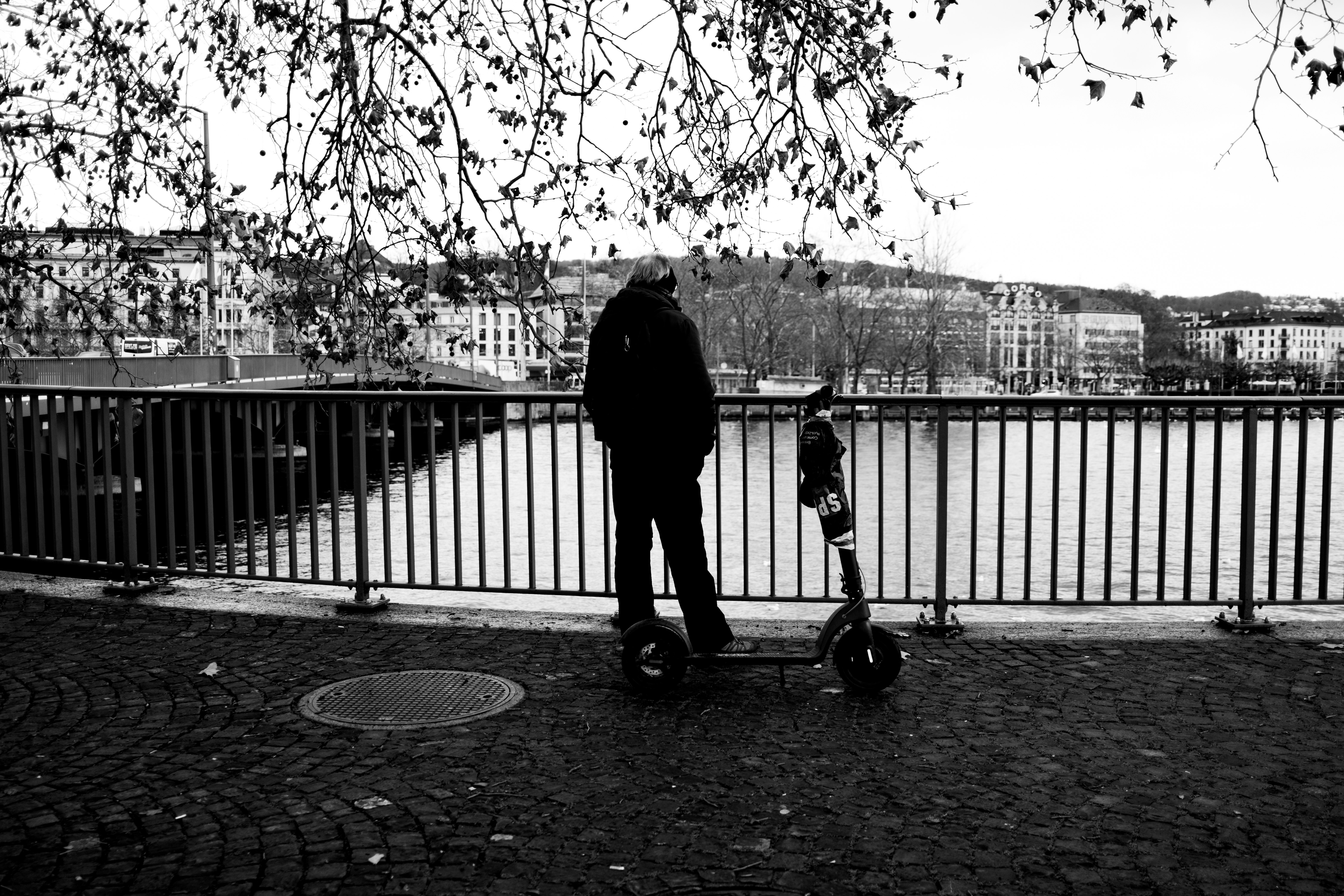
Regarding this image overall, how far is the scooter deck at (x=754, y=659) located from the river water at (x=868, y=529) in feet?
2.63

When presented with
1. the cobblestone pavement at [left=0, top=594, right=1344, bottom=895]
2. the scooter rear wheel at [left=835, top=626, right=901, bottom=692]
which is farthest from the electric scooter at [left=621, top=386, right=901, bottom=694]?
the cobblestone pavement at [left=0, top=594, right=1344, bottom=895]

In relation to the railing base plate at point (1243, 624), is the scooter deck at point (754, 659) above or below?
above

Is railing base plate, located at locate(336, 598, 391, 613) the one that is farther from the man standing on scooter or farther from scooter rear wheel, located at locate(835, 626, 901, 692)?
scooter rear wheel, located at locate(835, 626, 901, 692)

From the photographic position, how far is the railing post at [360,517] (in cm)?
729

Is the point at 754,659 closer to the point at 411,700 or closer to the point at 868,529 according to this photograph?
the point at 411,700

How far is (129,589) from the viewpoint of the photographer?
772cm

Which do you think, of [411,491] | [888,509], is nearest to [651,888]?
[411,491]

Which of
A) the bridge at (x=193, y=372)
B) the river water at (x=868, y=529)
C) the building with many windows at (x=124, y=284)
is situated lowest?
the river water at (x=868, y=529)

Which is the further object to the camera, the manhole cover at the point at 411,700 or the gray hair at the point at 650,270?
the gray hair at the point at 650,270

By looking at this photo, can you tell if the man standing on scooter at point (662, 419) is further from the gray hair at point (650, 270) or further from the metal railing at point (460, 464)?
the metal railing at point (460, 464)

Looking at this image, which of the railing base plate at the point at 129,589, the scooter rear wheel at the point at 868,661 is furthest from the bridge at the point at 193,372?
the scooter rear wheel at the point at 868,661

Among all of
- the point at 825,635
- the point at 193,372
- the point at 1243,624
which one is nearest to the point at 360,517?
the point at 825,635

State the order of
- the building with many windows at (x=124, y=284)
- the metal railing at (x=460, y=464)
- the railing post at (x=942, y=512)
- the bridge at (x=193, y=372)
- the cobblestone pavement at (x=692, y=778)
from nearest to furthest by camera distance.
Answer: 1. the cobblestone pavement at (x=692, y=778)
2. the railing post at (x=942, y=512)
3. the metal railing at (x=460, y=464)
4. the building with many windows at (x=124, y=284)
5. the bridge at (x=193, y=372)

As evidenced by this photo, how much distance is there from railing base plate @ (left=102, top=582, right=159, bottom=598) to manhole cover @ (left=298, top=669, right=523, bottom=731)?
8.99 ft
